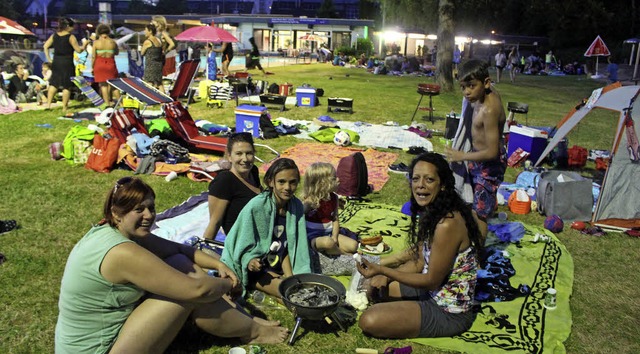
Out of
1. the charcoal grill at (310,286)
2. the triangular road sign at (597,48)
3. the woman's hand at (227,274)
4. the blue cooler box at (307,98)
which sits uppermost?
the triangular road sign at (597,48)

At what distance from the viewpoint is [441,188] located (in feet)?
11.9

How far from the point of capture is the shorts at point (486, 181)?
4961mm

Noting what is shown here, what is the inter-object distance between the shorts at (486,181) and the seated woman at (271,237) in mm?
1828

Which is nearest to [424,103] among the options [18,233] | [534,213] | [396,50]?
[534,213]

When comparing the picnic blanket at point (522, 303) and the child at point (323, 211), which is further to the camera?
the child at point (323, 211)

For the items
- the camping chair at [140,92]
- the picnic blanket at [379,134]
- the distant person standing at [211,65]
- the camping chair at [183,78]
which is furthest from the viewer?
the distant person standing at [211,65]

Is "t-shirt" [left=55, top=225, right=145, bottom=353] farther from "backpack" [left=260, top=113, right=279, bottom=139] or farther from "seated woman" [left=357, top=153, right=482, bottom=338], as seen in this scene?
"backpack" [left=260, top=113, right=279, bottom=139]

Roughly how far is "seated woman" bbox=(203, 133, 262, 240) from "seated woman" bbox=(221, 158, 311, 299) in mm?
533

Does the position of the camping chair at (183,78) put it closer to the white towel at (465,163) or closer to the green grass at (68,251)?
the green grass at (68,251)

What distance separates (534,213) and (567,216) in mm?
443

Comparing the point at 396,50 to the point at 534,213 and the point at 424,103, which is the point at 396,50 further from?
the point at 534,213

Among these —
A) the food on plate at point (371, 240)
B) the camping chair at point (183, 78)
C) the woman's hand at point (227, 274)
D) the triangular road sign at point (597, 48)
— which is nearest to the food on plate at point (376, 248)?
the food on plate at point (371, 240)

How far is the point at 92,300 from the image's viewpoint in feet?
9.27

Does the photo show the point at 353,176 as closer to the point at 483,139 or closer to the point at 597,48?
the point at 483,139
